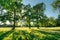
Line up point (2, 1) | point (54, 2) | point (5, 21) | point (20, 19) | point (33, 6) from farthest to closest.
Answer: point (33, 6) < point (20, 19) < point (5, 21) < point (54, 2) < point (2, 1)

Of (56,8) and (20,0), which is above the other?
(20,0)

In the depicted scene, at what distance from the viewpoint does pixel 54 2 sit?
4688 cm

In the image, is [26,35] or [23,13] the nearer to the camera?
[26,35]

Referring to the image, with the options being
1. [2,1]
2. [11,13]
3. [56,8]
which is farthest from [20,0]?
[2,1]

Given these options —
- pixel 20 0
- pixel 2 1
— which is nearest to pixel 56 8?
pixel 20 0

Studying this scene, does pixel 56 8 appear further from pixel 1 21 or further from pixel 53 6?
pixel 1 21

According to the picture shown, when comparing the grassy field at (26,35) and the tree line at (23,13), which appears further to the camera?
the tree line at (23,13)

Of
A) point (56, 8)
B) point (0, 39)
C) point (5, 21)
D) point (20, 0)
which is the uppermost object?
point (20, 0)

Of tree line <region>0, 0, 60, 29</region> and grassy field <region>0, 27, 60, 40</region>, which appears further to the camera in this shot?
tree line <region>0, 0, 60, 29</region>

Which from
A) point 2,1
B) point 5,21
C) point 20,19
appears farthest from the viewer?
point 20,19

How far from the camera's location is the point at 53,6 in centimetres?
4788

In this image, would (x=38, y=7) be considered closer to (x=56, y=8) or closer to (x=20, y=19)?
(x=20, y=19)

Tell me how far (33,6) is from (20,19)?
11.2 metres

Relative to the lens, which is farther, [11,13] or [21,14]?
[21,14]
